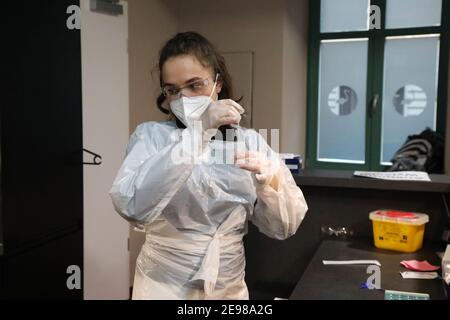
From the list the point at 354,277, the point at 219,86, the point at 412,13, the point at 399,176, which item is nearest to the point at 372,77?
the point at 412,13

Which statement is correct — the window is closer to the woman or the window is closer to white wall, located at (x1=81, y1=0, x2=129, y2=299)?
white wall, located at (x1=81, y1=0, x2=129, y2=299)

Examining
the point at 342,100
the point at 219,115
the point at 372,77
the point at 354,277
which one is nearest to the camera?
the point at 219,115

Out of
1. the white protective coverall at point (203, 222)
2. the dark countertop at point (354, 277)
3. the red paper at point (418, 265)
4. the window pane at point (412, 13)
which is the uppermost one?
the window pane at point (412, 13)

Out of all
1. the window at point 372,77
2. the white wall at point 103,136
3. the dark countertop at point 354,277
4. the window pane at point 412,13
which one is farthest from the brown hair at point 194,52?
the window pane at point 412,13

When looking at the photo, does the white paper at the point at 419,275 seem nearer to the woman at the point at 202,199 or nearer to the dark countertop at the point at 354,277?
the dark countertop at the point at 354,277

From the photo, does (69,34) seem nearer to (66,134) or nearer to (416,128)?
A: (66,134)

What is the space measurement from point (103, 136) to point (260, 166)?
1.67 metres

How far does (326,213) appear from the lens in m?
1.88

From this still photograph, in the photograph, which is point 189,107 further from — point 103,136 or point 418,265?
point 103,136

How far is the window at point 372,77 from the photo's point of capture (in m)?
3.71

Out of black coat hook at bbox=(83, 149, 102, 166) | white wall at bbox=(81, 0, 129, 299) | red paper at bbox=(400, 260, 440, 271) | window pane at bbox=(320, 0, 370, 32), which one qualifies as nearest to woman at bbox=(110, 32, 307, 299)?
red paper at bbox=(400, 260, 440, 271)

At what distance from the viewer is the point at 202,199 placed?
3.64 feet

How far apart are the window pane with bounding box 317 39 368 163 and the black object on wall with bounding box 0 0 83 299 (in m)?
2.45

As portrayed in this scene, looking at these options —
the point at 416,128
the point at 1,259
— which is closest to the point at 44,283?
the point at 1,259
